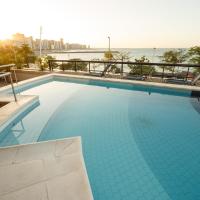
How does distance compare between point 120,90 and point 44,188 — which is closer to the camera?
point 44,188

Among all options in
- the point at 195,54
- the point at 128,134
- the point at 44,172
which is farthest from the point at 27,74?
the point at 195,54

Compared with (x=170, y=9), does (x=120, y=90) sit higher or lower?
lower

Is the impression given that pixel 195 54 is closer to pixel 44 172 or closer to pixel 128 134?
pixel 128 134

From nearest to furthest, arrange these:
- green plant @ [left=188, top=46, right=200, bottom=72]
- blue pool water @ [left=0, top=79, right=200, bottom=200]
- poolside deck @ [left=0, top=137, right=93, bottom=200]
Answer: poolside deck @ [left=0, top=137, right=93, bottom=200]
blue pool water @ [left=0, top=79, right=200, bottom=200]
green plant @ [left=188, top=46, right=200, bottom=72]

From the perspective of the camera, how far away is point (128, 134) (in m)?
3.46

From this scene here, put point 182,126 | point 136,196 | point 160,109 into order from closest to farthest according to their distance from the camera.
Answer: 1. point 136,196
2. point 182,126
3. point 160,109

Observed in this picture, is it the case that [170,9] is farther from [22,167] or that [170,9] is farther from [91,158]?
[22,167]

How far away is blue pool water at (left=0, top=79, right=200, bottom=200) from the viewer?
227 cm

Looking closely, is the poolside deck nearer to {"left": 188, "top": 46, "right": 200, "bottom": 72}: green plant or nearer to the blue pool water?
the blue pool water

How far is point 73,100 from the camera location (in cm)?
562

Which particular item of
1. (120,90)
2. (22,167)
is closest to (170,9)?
(120,90)

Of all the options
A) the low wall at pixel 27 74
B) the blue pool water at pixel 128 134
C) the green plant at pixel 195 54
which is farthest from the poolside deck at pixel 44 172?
the green plant at pixel 195 54

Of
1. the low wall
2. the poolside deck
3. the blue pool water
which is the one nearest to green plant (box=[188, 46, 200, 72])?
the blue pool water

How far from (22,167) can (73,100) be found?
361cm
